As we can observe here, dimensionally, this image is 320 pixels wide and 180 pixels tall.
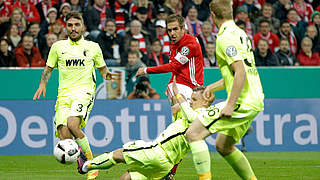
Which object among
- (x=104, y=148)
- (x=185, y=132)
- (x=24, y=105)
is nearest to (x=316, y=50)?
Result: (x=104, y=148)

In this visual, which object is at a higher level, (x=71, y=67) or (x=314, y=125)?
(x=71, y=67)

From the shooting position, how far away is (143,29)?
55.6 ft

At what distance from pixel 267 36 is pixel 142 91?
474cm

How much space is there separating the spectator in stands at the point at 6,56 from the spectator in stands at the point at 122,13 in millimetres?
2880

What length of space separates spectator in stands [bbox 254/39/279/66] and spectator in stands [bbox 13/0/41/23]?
5884mm

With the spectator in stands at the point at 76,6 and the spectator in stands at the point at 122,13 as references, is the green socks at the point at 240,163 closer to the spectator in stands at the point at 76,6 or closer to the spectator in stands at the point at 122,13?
the spectator in stands at the point at 122,13

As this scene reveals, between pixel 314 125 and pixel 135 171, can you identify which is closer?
pixel 135 171

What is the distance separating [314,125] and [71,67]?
23.1ft

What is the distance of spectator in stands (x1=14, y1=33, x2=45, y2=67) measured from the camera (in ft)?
51.0

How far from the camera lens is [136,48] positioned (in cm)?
1566

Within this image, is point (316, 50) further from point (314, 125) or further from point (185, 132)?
point (185, 132)

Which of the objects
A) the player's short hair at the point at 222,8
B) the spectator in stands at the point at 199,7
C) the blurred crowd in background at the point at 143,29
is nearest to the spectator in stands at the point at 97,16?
the blurred crowd in background at the point at 143,29

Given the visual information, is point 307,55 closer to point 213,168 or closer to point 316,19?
point 316,19

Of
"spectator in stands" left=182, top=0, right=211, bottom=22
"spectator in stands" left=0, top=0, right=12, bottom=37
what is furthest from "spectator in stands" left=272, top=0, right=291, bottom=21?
"spectator in stands" left=0, top=0, right=12, bottom=37
